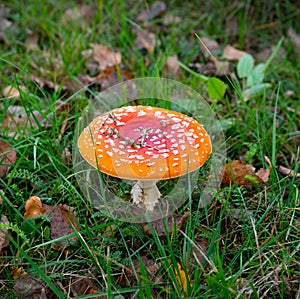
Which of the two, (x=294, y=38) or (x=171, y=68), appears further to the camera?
(x=294, y=38)

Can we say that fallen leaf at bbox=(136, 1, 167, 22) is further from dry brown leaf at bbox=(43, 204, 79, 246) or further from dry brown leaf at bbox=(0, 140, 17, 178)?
dry brown leaf at bbox=(43, 204, 79, 246)

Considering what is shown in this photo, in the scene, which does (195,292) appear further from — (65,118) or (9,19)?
(9,19)

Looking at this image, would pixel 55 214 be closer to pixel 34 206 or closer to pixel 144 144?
pixel 34 206

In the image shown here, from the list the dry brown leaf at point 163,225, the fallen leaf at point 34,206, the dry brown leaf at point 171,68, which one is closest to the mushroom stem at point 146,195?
the dry brown leaf at point 163,225

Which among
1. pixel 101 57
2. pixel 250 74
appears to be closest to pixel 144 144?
pixel 250 74

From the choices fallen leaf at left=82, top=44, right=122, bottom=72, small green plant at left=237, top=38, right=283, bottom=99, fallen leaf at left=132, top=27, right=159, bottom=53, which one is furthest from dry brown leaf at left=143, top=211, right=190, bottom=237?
fallen leaf at left=132, top=27, right=159, bottom=53

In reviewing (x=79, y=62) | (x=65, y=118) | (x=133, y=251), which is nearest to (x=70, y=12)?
(x=79, y=62)

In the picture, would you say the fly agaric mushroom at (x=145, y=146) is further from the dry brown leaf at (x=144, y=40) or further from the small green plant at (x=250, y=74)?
the dry brown leaf at (x=144, y=40)
